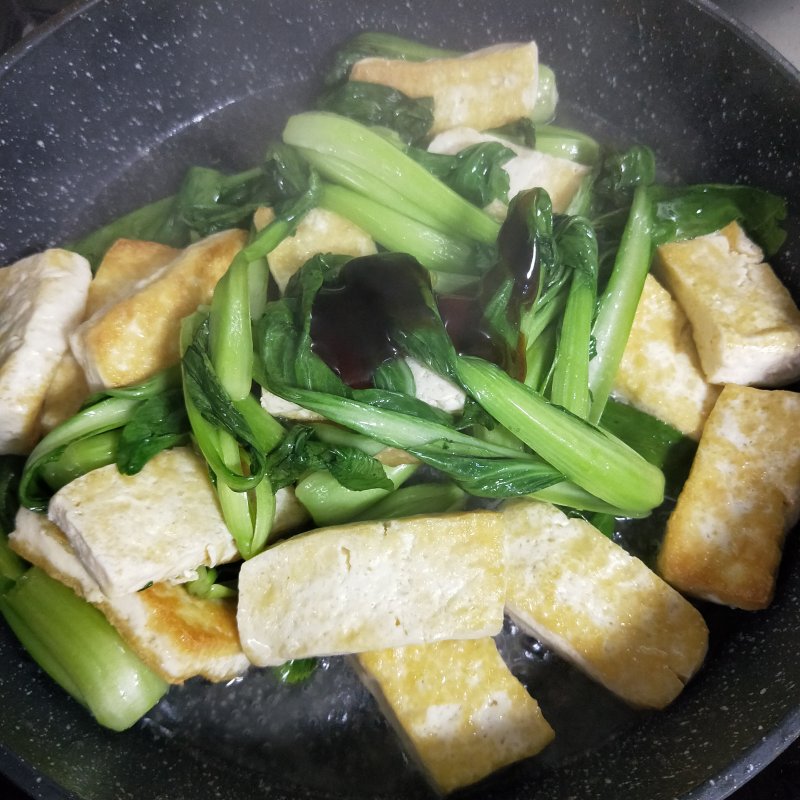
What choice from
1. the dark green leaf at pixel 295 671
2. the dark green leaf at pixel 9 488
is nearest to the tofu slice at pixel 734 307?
the dark green leaf at pixel 295 671

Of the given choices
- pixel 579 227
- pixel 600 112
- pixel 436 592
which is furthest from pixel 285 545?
pixel 600 112

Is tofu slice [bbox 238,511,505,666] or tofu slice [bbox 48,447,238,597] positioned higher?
tofu slice [bbox 48,447,238,597]

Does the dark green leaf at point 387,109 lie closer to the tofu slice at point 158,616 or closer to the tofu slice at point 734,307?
the tofu slice at point 734,307

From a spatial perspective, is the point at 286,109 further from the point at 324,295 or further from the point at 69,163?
the point at 324,295

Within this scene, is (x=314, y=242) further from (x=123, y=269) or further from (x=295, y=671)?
(x=295, y=671)

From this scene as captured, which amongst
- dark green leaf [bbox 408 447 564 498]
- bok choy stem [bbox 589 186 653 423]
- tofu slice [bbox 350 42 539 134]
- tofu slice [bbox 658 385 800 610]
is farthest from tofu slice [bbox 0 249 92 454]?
tofu slice [bbox 658 385 800 610]

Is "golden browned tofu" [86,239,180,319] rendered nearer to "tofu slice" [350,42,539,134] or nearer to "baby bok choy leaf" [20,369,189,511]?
"baby bok choy leaf" [20,369,189,511]
